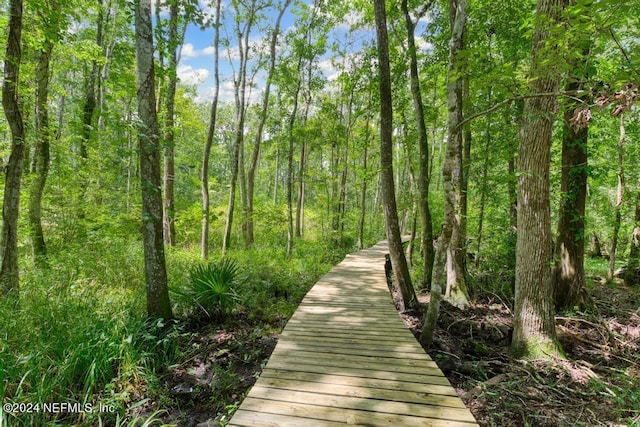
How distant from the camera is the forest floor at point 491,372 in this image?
117 inches

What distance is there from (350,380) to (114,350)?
2823 mm

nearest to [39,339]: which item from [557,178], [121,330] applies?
[121,330]

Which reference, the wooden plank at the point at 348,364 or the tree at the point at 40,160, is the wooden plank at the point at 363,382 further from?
the tree at the point at 40,160

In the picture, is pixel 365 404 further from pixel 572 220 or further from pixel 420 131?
pixel 572 220

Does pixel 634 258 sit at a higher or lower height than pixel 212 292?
higher

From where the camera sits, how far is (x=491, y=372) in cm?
394

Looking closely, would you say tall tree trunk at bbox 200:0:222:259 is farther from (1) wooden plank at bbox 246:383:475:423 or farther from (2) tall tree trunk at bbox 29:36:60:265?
(1) wooden plank at bbox 246:383:475:423

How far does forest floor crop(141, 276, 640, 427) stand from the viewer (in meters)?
2.98

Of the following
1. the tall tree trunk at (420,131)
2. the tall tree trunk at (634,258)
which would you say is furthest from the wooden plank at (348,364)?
the tall tree trunk at (634,258)

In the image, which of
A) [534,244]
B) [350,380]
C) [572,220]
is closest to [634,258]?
[572,220]

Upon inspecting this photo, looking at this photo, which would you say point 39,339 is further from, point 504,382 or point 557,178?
point 557,178

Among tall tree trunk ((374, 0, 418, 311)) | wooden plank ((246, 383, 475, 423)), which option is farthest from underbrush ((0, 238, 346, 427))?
tall tree trunk ((374, 0, 418, 311))

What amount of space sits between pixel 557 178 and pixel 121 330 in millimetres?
9600

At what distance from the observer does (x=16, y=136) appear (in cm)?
429
